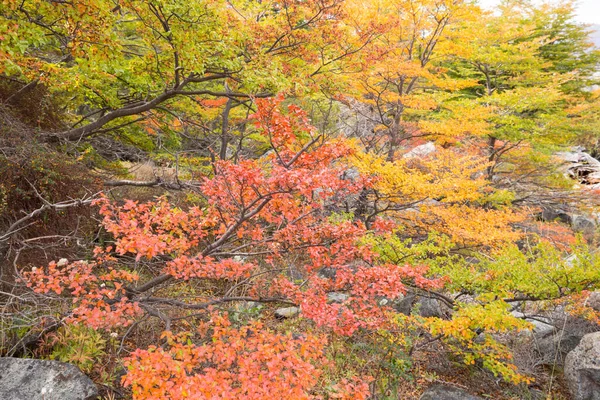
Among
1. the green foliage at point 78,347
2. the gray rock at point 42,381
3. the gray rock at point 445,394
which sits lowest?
the gray rock at point 445,394

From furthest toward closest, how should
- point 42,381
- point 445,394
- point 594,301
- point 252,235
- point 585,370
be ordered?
point 594,301, point 585,370, point 445,394, point 252,235, point 42,381

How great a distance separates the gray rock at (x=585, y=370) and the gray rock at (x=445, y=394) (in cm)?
187

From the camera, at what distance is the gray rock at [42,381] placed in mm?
4359

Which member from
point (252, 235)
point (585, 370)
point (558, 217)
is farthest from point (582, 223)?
point (252, 235)

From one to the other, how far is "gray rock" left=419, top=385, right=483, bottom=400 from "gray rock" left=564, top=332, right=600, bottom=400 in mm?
1870

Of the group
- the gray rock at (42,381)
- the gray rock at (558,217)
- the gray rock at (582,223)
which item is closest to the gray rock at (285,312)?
the gray rock at (42,381)

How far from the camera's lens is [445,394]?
6074mm

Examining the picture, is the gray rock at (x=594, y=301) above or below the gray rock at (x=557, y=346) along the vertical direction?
above

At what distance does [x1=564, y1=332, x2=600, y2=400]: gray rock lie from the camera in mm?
6219

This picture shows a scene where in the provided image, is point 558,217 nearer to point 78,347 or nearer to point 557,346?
point 557,346

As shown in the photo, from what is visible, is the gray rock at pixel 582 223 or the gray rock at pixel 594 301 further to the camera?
the gray rock at pixel 582 223

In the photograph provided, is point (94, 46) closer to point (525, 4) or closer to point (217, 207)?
point (217, 207)

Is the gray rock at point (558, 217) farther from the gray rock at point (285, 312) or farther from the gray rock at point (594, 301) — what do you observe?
the gray rock at point (285, 312)

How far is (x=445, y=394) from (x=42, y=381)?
19.5 ft
